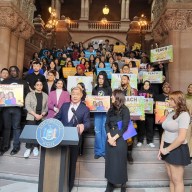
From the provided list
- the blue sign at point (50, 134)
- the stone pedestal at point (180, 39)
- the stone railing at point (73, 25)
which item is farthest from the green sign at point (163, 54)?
the stone railing at point (73, 25)

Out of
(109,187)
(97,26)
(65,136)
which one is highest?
(97,26)

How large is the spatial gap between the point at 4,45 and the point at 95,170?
584 cm

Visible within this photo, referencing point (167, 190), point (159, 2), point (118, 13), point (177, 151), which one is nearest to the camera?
point (177, 151)

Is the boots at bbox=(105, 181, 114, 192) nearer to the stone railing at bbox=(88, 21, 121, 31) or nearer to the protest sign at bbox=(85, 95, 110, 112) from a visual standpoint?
the protest sign at bbox=(85, 95, 110, 112)

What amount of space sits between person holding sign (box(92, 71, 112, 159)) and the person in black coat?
1467 millimetres

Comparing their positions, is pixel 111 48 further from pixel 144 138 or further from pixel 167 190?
pixel 167 190

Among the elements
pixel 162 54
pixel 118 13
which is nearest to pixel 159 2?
pixel 162 54

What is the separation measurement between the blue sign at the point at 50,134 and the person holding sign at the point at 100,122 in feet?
8.83

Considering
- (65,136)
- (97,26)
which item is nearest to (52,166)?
(65,136)

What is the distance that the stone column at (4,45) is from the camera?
9477mm

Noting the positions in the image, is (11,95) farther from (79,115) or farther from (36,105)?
(79,115)

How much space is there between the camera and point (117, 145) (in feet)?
15.6

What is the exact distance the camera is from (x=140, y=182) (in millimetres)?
5441

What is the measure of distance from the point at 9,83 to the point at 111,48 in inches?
387
